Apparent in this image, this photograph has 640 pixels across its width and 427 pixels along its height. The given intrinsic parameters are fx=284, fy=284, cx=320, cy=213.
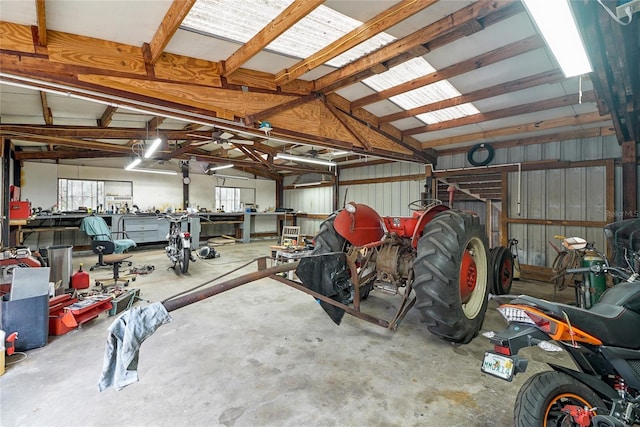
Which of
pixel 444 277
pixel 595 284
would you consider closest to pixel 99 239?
pixel 444 277

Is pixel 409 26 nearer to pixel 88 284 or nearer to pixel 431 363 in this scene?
pixel 431 363

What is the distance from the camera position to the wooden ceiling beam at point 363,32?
2049 mm

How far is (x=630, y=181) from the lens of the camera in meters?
4.27

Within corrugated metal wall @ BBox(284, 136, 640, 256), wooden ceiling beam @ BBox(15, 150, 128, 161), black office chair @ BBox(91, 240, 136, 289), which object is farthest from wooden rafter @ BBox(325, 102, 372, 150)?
wooden ceiling beam @ BBox(15, 150, 128, 161)

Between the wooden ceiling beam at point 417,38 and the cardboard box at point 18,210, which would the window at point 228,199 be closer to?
the cardboard box at point 18,210

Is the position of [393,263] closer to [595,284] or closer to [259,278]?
[259,278]

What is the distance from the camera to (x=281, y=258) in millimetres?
4941

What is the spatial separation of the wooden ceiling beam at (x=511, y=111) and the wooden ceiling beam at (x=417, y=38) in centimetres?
242

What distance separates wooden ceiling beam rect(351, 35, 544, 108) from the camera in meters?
2.58

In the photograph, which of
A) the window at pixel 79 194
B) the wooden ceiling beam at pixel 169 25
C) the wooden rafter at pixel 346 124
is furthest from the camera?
the window at pixel 79 194

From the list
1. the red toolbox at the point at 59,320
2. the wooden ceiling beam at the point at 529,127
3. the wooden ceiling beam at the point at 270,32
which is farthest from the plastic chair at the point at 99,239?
the wooden ceiling beam at the point at 529,127

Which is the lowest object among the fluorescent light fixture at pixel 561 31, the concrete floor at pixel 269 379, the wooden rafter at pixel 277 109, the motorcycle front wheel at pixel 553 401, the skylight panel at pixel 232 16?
the concrete floor at pixel 269 379

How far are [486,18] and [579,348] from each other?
2.35 meters

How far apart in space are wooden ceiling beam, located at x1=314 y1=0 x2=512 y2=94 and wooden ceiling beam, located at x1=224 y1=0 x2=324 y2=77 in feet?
3.44
